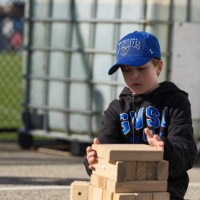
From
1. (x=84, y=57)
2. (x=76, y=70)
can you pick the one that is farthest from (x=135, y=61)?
(x=76, y=70)

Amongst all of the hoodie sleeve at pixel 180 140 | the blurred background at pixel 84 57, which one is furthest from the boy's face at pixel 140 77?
the blurred background at pixel 84 57

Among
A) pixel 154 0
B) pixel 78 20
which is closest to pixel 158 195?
pixel 154 0

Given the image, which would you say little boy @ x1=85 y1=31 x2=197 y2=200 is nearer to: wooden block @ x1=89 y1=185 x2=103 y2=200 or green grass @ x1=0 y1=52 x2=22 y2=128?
wooden block @ x1=89 y1=185 x2=103 y2=200

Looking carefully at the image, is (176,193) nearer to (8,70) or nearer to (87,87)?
(87,87)

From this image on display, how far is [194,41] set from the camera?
30.7ft

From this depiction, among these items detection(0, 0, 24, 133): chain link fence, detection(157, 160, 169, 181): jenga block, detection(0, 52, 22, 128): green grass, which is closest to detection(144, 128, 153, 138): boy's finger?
detection(157, 160, 169, 181): jenga block

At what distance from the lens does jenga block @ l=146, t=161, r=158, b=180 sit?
4.35 metres

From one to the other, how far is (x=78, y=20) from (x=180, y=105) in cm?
518

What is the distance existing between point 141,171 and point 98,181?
0.89 feet

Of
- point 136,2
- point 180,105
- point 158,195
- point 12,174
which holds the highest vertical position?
point 136,2

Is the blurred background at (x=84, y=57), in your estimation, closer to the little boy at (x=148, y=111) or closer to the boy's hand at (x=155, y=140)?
the little boy at (x=148, y=111)

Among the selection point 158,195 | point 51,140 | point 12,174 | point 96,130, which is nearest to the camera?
point 158,195

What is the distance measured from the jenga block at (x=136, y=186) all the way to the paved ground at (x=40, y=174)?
273cm

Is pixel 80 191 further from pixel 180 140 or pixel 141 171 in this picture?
pixel 180 140
